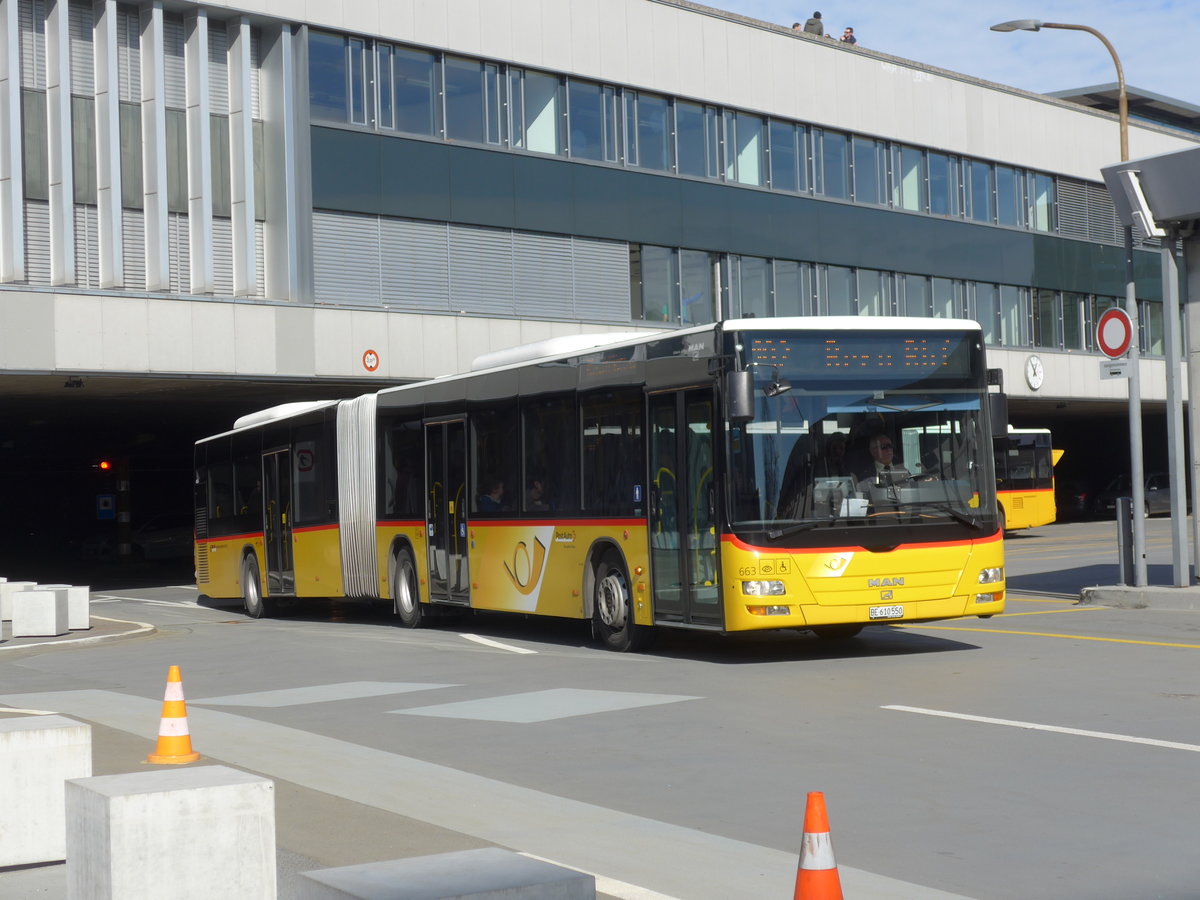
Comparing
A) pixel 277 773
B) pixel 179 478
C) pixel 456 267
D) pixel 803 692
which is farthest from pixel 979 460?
pixel 179 478

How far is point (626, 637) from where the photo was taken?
50.7ft

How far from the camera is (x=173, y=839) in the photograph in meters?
5.39

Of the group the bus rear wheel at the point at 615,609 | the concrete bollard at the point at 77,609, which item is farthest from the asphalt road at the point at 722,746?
the concrete bollard at the point at 77,609

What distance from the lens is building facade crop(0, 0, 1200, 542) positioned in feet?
92.8

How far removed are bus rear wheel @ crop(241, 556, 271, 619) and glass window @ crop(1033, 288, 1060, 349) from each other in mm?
29812

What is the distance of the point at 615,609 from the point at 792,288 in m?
26.6

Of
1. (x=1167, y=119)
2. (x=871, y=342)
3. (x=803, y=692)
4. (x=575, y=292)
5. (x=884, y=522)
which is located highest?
(x=1167, y=119)

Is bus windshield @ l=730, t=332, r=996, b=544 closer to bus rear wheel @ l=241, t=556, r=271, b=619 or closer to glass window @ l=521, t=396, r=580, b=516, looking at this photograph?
glass window @ l=521, t=396, r=580, b=516

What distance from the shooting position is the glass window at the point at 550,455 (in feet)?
53.9

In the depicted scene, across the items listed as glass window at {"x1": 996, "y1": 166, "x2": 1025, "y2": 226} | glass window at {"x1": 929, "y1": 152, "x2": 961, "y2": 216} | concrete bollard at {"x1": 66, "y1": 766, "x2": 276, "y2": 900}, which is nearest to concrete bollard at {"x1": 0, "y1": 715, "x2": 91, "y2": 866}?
concrete bollard at {"x1": 66, "y1": 766, "x2": 276, "y2": 900}

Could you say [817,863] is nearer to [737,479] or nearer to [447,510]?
[737,479]

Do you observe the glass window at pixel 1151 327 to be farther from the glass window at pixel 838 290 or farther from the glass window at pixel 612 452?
the glass window at pixel 612 452

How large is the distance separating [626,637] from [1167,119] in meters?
73.8

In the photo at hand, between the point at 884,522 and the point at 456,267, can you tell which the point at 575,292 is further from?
the point at 884,522
